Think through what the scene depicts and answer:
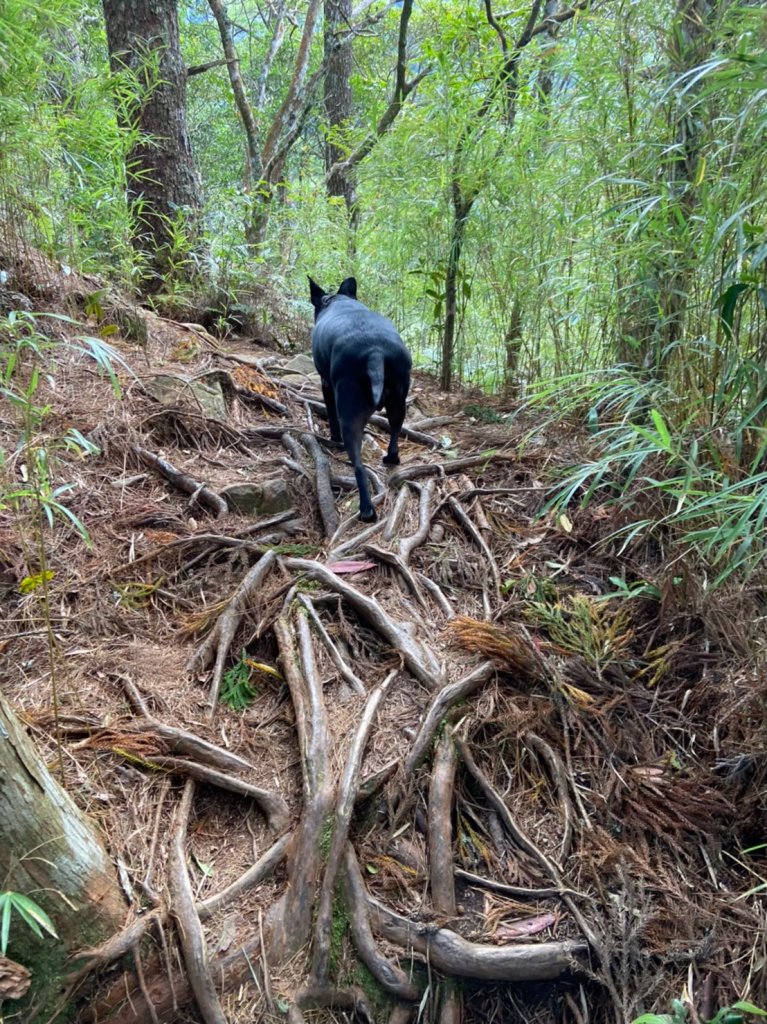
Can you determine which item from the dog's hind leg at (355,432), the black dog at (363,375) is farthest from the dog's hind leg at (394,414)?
the dog's hind leg at (355,432)

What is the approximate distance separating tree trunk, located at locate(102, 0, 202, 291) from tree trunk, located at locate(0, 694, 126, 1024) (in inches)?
162

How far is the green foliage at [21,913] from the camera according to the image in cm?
113

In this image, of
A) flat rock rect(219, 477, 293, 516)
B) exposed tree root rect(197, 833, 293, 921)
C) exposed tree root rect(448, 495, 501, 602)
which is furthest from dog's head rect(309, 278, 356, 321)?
exposed tree root rect(197, 833, 293, 921)

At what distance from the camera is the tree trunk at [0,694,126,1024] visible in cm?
128

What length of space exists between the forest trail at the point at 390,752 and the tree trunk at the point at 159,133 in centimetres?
244

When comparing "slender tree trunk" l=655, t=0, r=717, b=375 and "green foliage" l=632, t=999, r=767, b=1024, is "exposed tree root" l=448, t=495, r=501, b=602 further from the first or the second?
"green foliage" l=632, t=999, r=767, b=1024

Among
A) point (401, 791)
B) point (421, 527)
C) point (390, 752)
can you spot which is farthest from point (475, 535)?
point (401, 791)

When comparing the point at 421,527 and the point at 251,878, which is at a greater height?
the point at 421,527

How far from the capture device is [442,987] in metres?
1.59

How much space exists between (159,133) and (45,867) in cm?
522

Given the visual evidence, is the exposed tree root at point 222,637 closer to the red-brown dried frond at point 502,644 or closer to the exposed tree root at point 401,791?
the exposed tree root at point 401,791

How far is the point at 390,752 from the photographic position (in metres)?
1.95

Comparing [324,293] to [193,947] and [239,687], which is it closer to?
[239,687]

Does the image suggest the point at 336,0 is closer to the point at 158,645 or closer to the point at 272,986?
the point at 158,645
